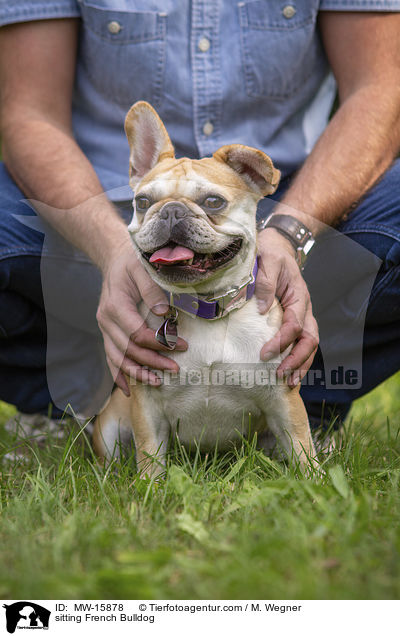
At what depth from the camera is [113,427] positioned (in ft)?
7.60

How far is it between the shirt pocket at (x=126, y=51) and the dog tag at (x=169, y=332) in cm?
109

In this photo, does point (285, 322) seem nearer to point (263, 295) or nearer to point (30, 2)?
point (263, 295)

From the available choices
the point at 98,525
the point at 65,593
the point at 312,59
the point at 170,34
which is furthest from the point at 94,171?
the point at 65,593

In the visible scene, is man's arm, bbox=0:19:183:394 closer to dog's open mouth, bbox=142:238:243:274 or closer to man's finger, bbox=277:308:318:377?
dog's open mouth, bbox=142:238:243:274

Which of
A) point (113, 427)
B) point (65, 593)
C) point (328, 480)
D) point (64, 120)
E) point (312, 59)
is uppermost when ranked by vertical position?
point (312, 59)

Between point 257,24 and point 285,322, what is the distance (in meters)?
1.36

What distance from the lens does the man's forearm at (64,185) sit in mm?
2277

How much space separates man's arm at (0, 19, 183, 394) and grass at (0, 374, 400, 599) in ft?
1.45

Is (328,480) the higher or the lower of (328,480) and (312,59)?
the lower

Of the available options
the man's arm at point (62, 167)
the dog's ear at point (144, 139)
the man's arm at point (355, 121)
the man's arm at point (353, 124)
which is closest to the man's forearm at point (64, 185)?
the man's arm at point (62, 167)

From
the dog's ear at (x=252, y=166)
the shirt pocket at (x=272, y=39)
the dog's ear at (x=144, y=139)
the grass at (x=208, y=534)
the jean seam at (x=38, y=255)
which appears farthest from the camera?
the shirt pocket at (x=272, y=39)

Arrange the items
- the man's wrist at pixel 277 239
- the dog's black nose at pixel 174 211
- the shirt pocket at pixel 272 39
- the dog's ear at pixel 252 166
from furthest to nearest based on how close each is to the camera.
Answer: the shirt pocket at pixel 272 39
the man's wrist at pixel 277 239
the dog's ear at pixel 252 166
the dog's black nose at pixel 174 211

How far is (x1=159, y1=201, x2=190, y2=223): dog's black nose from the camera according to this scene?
1.76m
